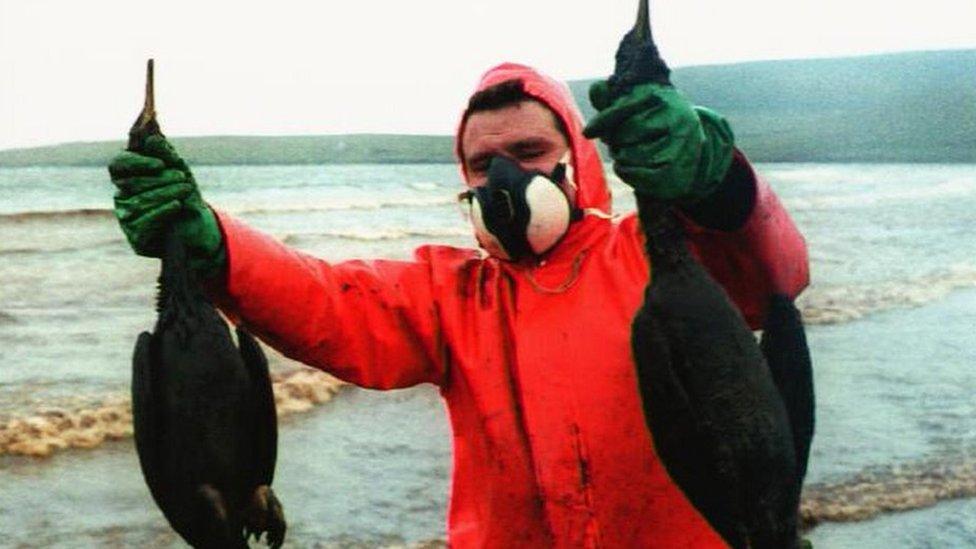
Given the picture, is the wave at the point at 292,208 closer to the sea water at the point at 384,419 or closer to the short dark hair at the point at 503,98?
the sea water at the point at 384,419

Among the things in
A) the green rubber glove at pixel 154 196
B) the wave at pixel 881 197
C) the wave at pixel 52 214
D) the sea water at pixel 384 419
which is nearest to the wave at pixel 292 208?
the wave at pixel 52 214

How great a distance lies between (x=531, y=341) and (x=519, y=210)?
32cm

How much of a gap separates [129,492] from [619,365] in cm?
501

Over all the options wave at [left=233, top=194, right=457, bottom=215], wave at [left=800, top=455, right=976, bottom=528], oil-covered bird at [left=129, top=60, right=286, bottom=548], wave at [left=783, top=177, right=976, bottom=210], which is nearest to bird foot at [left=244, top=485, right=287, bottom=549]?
oil-covered bird at [left=129, top=60, right=286, bottom=548]

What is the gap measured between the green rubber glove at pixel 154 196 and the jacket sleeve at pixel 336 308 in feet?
0.54

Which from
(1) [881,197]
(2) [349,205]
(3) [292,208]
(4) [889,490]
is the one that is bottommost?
(1) [881,197]

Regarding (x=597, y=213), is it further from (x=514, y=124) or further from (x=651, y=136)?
(x=651, y=136)

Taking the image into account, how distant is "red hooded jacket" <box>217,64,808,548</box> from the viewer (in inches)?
119

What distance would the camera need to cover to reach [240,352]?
9.18ft

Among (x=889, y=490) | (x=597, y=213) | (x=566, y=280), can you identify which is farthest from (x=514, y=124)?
(x=889, y=490)

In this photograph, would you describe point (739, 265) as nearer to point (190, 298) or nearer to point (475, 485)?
point (475, 485)

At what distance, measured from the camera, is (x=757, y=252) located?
2.89 metres

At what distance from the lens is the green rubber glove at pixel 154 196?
8.86 ft

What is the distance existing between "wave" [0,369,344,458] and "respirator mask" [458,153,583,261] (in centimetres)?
602
